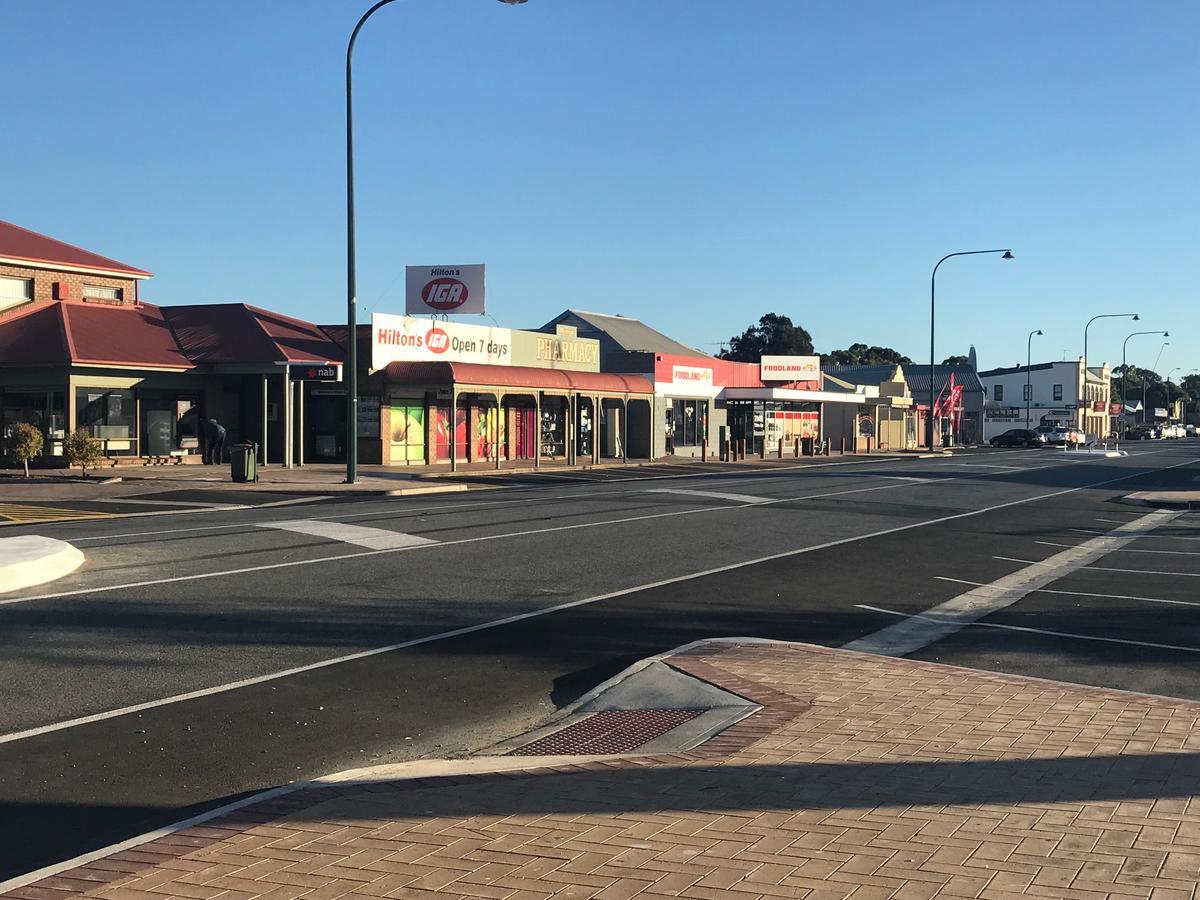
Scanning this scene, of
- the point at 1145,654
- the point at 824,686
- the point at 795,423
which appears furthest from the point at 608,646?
the point at 795,423

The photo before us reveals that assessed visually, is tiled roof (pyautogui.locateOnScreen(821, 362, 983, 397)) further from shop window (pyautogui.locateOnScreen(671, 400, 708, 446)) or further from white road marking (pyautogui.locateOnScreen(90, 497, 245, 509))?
white road marking (pyautogui.locateOnScreen(90, 497, 245, 509))

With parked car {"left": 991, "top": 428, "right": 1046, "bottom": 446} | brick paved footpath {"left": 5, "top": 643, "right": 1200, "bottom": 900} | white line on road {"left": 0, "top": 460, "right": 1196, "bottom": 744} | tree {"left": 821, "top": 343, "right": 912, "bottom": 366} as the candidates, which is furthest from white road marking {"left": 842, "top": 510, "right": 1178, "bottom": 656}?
tree {"left": 821, "top": 343, "right": 912, "bottom": 366}

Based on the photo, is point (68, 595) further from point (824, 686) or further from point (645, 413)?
point (645, 413)

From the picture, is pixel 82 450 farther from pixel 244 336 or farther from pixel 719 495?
pixel 719 495

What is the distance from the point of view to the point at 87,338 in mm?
35031

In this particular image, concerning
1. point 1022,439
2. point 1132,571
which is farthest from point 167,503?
point 1022,439

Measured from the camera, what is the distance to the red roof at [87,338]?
1324 inches

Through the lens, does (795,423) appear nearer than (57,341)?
No

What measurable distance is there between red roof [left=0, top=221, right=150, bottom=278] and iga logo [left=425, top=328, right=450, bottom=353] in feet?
31.6

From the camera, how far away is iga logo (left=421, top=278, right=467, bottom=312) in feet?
148

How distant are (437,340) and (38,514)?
22323 mm

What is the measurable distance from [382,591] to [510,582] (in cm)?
156

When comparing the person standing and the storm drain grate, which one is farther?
the person standing

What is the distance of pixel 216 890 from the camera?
180 inches
